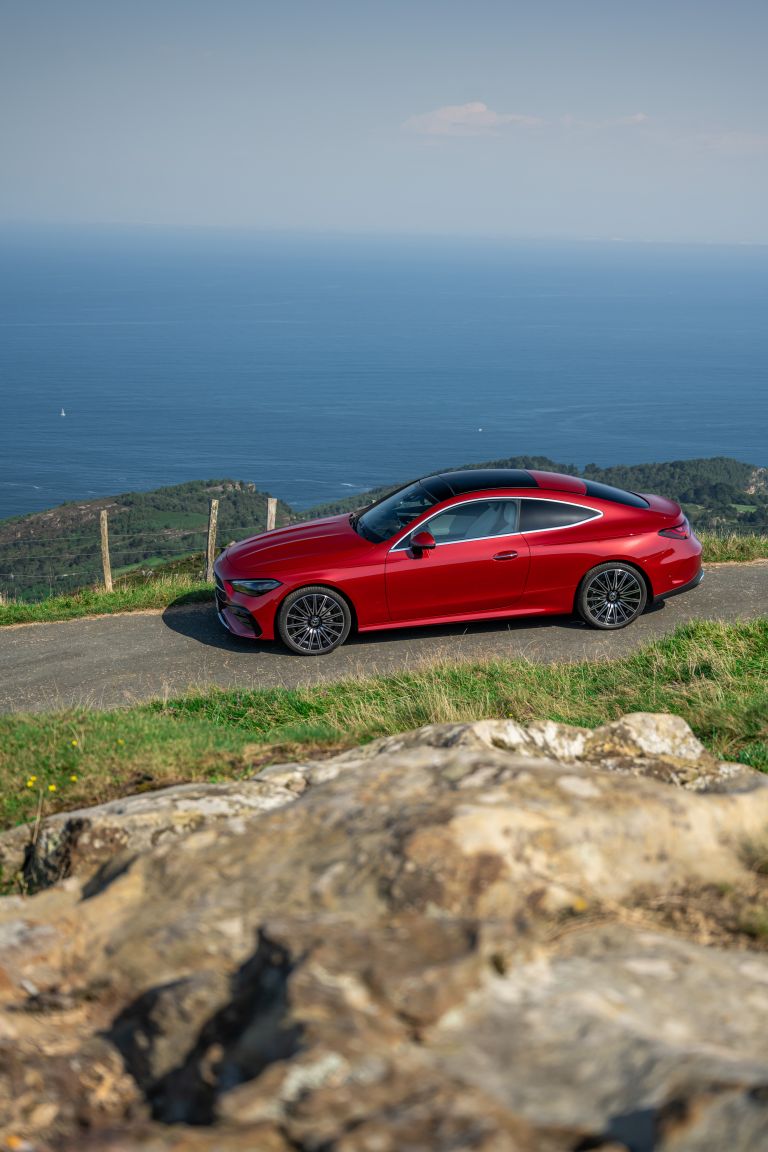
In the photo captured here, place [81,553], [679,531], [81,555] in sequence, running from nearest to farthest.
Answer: [679,531] → [81,555] → [81,553]

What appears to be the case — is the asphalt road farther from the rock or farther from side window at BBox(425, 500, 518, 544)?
the rock

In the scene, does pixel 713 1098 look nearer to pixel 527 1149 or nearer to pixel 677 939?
pixel 527 1149

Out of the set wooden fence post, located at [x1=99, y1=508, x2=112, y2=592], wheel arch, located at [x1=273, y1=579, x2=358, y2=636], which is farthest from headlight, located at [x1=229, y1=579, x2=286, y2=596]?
wooden fence post, located at [x1=99, y1=508, x2=112, y2=592]

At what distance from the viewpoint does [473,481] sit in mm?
11891

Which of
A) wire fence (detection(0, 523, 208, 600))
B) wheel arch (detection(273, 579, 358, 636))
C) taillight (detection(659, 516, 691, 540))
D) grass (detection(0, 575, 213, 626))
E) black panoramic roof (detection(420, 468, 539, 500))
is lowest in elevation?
wire fence (detection(0, 523, 208, 600))

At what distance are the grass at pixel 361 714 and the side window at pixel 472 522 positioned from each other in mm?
1860

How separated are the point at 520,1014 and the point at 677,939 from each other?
878 mm

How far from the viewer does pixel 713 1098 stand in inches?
92.9

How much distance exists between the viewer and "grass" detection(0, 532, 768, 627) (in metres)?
14.1

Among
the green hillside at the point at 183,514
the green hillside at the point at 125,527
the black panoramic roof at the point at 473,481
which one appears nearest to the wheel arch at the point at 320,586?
the black panoramic roof at the point at 473,481

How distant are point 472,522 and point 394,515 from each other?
0.98 meters

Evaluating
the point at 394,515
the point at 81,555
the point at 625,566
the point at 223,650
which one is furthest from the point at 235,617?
the point at 81,555

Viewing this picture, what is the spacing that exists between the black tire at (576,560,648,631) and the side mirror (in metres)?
2.00

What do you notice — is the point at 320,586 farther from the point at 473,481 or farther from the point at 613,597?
the point at 613,597
